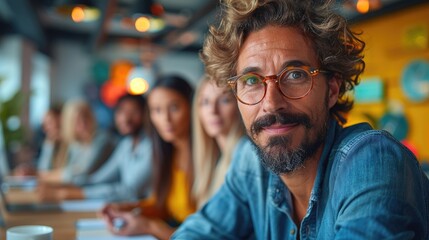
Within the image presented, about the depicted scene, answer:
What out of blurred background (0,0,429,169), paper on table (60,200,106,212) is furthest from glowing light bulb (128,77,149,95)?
paper on table (60,200,106,212)

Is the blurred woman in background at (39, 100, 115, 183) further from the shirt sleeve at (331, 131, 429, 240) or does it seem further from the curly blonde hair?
the shirt sleeve at (331, 131, 429, 240)

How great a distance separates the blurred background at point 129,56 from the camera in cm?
562

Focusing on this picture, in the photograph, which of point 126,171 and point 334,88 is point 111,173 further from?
point 334,88

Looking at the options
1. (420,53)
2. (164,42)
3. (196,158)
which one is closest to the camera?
(196,158)

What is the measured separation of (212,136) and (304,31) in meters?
1.14

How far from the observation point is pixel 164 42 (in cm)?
987

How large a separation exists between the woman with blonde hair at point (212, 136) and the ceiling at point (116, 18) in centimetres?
121

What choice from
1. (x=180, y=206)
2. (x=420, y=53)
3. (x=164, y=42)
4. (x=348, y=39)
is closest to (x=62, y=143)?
(x=180, y=206)

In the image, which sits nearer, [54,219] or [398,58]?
[54,219]

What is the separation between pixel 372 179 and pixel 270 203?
48 cm

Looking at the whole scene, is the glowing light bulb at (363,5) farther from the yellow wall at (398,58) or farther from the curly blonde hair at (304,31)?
the curly blonde hair at (304,31)

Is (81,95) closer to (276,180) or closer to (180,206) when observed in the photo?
(180,206)

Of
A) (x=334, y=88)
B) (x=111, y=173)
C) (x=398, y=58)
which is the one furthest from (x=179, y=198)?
(x=398, y=58)

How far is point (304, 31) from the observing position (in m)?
1.20
